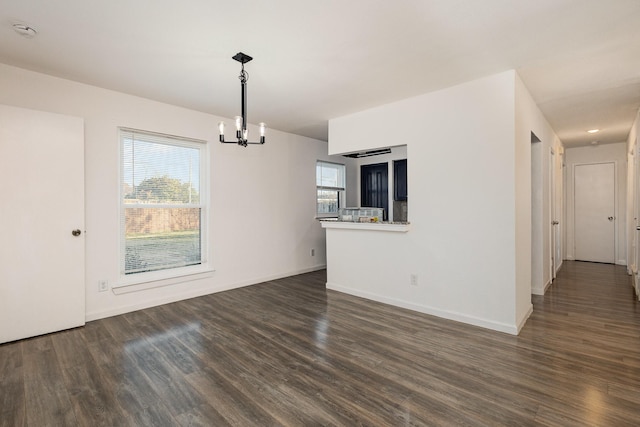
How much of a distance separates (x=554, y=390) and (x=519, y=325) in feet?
3.53

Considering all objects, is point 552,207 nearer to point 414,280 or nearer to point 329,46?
point 414,280

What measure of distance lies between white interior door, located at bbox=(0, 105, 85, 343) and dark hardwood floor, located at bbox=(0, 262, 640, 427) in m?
0.25

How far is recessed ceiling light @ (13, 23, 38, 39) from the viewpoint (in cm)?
226

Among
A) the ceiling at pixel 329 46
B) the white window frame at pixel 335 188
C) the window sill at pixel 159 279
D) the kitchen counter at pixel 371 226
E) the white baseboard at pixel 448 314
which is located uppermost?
the ceiling at pixel 329 46

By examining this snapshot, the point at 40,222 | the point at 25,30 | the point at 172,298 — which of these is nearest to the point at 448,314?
the point at 172,298

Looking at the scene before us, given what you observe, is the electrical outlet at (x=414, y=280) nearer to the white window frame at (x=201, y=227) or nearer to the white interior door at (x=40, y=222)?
the white window frame at (x=201, y=227)

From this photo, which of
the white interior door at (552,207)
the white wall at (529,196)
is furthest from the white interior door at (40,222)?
the white interior door at (552,207)

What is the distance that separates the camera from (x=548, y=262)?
4.65 m

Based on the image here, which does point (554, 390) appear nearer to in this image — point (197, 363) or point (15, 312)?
point (197, 363)

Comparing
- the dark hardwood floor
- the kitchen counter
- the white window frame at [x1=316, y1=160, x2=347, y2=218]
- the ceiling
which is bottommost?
the dark hardwood floor

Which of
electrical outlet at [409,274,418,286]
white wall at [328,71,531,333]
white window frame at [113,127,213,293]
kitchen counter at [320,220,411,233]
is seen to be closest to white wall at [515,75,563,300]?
white wall at [328,71,531,333]

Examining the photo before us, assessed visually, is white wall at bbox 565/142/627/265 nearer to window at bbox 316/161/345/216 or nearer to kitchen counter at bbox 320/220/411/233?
window at bbox 316/161/345/216

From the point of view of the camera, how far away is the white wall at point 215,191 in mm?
3340

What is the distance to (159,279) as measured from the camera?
391cm
